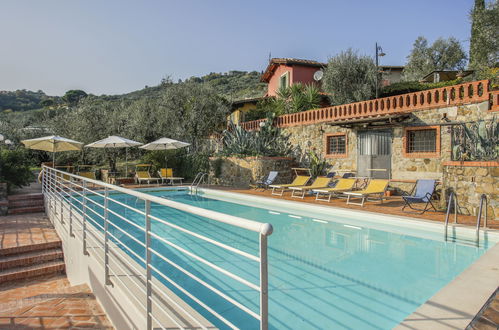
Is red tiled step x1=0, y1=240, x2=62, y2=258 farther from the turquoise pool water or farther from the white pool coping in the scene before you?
the white pool coping

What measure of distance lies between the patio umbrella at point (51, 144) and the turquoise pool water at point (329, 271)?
5.39 metres

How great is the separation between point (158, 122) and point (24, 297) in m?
17.8

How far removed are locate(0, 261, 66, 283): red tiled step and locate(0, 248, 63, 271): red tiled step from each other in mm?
75

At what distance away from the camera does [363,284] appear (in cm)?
489

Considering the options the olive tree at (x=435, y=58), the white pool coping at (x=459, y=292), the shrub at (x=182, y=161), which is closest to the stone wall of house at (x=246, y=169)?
the shrub at (x=182, y=161)

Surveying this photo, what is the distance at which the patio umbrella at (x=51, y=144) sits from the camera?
462 inches

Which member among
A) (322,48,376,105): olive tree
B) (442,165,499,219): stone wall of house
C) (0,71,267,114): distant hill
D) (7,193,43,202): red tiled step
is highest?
(0,71,267,114): distant hill

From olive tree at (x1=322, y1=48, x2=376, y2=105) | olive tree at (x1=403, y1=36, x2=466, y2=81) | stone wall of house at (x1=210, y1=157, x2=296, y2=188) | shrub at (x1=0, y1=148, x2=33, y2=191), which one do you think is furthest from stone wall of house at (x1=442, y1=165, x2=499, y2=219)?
olive tree at (x1=403, y1=36, x2=466, y2=81)

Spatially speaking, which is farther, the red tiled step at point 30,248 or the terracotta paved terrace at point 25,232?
the terracotta paved terrace at point 25,232

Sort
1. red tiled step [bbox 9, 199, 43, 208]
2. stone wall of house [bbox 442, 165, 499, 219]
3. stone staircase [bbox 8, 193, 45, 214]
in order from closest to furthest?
stone wall of house [bbox 442, 165, 499, 219]
stone staircase [bbox 8, 193, 45, 214]
red tiled step [bbox 9, 199, 43, 208]

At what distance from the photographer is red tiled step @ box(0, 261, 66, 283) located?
513cm

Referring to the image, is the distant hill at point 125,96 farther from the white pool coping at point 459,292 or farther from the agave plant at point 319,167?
the white pool coping at point 459,292

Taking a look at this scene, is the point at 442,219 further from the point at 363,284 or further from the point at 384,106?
the point at 384,106

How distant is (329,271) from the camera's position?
17.9 feet
